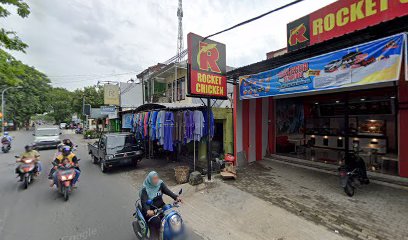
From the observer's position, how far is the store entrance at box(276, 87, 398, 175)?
7.86m

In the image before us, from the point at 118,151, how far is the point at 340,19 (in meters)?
10.6

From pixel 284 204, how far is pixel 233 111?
4.54 meters

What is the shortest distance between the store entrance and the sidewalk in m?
4.52

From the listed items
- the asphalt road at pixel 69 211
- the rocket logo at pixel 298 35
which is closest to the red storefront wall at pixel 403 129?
the rocket logo at pixel 298 35

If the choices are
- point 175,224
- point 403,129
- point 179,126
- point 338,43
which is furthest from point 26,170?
point 403,129

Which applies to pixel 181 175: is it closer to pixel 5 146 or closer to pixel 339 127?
pixel 339 127

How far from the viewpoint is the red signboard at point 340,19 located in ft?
17.4

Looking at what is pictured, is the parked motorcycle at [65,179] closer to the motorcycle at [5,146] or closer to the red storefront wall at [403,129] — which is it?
the red storefront wall at [403,129]

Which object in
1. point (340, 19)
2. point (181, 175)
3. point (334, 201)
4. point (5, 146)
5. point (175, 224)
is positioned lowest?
point (334, 201)

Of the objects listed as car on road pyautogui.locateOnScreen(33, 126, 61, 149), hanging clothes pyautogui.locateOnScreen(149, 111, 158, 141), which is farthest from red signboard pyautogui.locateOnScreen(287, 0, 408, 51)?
car on road pyautogui.locateOnScreen(33, 126, 61, 149)

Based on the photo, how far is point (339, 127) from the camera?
33.9 ft

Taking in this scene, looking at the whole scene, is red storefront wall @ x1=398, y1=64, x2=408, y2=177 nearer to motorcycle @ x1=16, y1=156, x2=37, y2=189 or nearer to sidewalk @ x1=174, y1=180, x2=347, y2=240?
sidewalk @ x1=174, y1=180, x2=347, y2=240

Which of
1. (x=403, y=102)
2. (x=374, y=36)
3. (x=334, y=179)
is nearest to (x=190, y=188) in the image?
(x=334, y=179)

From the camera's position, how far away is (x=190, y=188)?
6.36m
